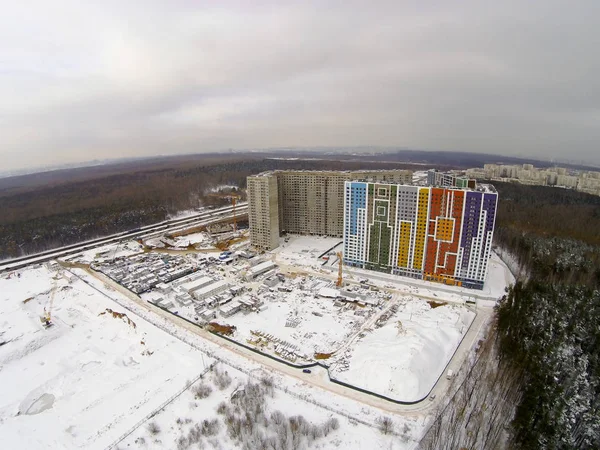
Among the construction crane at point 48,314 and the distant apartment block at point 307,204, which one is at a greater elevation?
the distant apartment block at point 307,204

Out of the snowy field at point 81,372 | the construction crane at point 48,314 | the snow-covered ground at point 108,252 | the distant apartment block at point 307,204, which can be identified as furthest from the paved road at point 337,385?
the snow-covered ground at point 108,252

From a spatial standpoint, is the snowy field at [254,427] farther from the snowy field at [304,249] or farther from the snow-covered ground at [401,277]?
the snowy field at [304,249]

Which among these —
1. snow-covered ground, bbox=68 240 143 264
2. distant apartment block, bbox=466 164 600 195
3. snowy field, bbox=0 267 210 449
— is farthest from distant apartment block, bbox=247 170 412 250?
distant apartment block, bbox=466 164 600 195

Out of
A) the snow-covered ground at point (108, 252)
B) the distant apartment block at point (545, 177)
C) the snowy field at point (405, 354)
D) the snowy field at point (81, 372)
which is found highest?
the distant apartment block at point (545, 177)

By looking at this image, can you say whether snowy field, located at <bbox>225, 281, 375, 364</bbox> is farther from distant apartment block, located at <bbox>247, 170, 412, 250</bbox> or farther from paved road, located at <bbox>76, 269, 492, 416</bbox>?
distant apartment block, located at <bbox>247, 170, 412, 250</bbox>

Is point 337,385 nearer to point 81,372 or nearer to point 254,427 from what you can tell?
point 254,427

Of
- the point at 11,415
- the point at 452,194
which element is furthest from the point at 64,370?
the point at 452,194

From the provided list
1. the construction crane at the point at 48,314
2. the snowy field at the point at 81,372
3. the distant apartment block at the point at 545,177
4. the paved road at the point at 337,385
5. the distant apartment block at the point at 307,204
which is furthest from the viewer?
the distant apartment block at the point at 545,177
